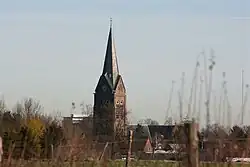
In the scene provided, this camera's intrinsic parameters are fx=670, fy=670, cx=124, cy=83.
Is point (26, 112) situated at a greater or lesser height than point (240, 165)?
greater

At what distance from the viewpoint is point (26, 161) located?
1049cm

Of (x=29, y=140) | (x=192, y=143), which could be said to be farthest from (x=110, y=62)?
(x=192, y=143)

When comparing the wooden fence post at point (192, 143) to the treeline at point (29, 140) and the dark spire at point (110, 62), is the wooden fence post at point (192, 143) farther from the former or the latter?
the dark spire at point (110, 62)

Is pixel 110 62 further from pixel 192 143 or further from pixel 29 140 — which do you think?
pixel 192 143


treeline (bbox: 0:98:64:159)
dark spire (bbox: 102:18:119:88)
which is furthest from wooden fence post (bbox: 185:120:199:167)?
dark spire (bbox: 102:18:119:88)

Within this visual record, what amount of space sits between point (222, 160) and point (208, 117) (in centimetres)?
102

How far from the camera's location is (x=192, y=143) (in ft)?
19.4

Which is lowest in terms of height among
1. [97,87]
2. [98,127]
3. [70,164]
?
[70,164]

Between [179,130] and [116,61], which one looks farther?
[116,61]

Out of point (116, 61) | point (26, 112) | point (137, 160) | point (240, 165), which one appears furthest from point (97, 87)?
point (240, 165)

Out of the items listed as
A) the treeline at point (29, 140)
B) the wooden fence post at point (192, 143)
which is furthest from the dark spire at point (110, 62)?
the wooden fence post at point (192, 143)

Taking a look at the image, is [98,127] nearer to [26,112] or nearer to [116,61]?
[26,112]

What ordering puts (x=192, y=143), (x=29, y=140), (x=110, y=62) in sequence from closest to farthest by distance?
(x=192, y=143) < (x=29, y=140) < (x=110, y=62)

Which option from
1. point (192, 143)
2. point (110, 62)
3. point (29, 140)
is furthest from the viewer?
point (110, 62)
